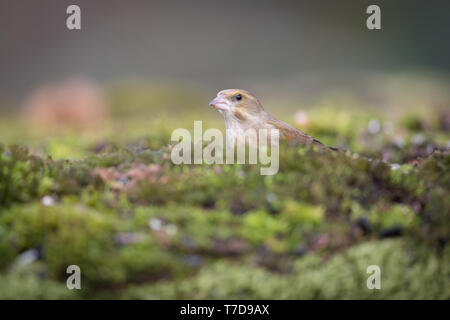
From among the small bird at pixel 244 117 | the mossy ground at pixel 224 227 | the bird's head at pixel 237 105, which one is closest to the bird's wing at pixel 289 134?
the small bird at pixel 244 117

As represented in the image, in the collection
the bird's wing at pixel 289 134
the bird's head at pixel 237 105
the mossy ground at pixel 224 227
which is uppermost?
the bird's head at pixel 237 105

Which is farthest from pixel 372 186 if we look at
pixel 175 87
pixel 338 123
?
pixel 175 87

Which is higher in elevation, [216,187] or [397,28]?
[397,28]

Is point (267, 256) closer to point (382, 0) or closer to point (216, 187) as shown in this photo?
point (216, 187)

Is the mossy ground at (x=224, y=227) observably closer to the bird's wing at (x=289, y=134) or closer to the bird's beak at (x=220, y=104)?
the bird's wing at (x=289, y=134)

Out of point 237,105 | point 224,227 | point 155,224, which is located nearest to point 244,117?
point 237,105

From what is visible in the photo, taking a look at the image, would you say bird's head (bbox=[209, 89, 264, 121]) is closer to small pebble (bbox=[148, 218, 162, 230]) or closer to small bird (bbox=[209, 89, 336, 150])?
small bird (bbox=[209, 89, 336, 150])

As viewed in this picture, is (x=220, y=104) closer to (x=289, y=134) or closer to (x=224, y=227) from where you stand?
(x=289, y=134)

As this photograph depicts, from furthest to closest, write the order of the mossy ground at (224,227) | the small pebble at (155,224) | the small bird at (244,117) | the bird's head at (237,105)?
the bird's head at (237,105)
the small bird at (244,117)
the small pebble at (155,224)
the mossy ground at (224,227)
